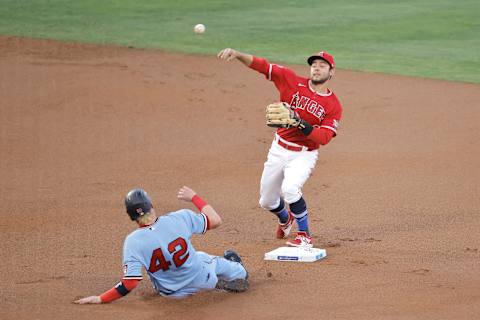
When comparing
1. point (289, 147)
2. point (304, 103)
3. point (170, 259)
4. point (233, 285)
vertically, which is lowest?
point (233, 285)

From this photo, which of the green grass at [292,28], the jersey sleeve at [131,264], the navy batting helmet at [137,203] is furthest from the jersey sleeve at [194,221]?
the green grass at [292,28]

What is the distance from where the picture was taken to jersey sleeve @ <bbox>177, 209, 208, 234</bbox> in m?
7.37

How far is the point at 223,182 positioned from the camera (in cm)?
1163

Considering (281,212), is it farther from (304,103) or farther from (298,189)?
(304,103)

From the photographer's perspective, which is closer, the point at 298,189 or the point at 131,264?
the point at 131,264

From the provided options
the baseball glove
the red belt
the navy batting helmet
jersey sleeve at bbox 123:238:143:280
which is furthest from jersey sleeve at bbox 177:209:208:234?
the red belt

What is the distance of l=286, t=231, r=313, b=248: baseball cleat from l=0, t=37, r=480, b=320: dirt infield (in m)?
0.28

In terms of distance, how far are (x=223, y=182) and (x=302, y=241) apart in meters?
3.04

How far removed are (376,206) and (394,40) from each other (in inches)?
393

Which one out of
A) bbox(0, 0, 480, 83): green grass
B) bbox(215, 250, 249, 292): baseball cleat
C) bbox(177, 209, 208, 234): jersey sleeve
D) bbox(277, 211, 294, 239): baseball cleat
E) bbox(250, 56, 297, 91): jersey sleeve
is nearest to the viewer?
bbox(177, 209, 208, 234): jersey sleeve

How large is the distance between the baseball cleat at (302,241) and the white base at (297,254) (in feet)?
0.32

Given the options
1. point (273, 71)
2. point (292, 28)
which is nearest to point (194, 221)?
point (273, 71)

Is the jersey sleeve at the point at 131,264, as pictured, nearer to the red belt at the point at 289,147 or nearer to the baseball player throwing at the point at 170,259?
the baseball player throwing at the point at 170,259

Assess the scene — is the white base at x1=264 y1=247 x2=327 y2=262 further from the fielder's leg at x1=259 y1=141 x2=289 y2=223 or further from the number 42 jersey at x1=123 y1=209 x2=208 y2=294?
the number 42 jersey at x1=123 y1=209 x2=208 y2=294
